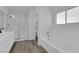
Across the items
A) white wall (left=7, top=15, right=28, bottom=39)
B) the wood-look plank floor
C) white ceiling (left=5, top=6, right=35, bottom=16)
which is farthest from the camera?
white ceiling (left=5, top=6, right=35, bottom=16)

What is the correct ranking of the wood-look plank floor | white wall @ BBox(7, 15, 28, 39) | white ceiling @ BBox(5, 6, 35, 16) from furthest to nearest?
white ceiling @ BBox(5, 6, 35, 16)
white wall @ BBox(7, 15, 28, 39)
the wood-look plank floor

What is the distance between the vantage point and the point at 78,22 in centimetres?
204

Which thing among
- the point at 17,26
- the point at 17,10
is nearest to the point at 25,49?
the point at 17,26

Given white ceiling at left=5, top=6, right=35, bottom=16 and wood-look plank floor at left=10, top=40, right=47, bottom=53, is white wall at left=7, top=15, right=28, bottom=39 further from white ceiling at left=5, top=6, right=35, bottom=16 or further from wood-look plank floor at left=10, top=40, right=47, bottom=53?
wood-look plank floor at left=10, top=40, right=47, bottom=53

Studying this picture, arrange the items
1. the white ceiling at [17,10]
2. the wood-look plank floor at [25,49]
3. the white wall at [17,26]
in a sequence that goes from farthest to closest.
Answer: the white ceiling at [17,10], the white wall at [17,26], the wood-look plank floor at [25,49]

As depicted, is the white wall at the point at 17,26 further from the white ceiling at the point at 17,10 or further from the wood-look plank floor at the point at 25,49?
the wood-look plank floor at the point at 25,49

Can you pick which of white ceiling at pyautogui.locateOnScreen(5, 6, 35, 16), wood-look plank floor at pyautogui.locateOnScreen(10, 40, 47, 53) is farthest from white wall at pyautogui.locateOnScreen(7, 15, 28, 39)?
wood-look plank floor at pyautogui.locateOnScreen(10, 40, 47, 53)

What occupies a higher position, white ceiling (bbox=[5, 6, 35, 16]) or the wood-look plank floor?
white ceiling (bbox=[5, 6, 35, 16])

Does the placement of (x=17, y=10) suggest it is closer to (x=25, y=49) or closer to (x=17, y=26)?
(x=17, y=26)

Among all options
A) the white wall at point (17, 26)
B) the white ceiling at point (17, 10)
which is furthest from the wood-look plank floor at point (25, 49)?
the white ceiling at point (17, 10)
